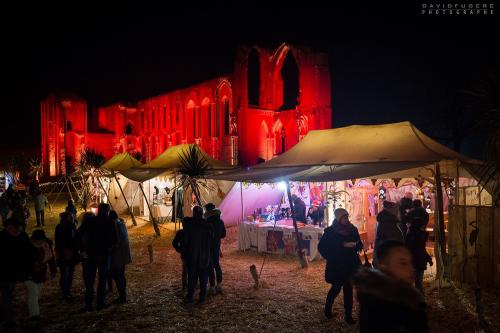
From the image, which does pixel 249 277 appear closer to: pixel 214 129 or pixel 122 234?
pixel 122 234

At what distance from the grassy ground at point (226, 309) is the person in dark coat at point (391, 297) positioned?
2860mm

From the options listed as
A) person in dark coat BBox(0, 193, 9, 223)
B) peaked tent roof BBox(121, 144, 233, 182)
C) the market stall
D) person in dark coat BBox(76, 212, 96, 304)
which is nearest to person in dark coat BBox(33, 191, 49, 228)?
person in dark coat BBox(0, 193, 9, 223)

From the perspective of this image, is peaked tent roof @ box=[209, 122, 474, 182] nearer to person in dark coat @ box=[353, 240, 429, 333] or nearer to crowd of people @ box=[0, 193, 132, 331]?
crowd of people @ box=[0, 193, 132, 331]

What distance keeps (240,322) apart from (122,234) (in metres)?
2.09

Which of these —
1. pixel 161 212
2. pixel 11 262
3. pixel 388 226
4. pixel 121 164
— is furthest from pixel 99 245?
pixel 121 164

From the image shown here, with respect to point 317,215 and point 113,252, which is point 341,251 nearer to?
point 113,252

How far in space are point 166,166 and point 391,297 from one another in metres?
11.7

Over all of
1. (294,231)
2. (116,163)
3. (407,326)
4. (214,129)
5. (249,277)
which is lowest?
(249,277)

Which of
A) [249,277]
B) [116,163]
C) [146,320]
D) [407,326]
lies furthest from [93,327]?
[116,163]

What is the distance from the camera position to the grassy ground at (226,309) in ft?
16.4

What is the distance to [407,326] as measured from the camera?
6.56 feet

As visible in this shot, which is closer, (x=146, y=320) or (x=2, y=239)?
(x=2, y=239)

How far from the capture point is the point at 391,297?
205cm

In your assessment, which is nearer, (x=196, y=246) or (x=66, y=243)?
(x=196, y=246)
